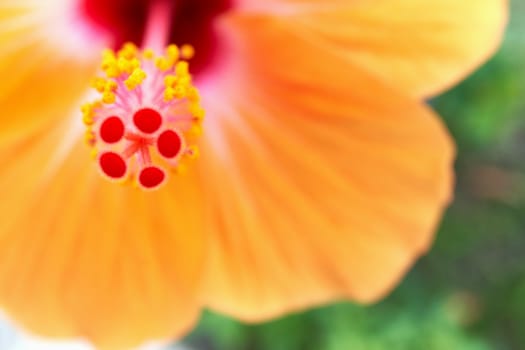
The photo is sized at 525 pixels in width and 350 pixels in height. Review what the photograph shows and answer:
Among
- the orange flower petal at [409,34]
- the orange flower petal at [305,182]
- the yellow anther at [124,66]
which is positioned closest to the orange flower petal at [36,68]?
the yellow anther at [124,66]

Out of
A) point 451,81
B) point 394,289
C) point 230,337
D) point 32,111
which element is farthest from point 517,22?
point 32,111

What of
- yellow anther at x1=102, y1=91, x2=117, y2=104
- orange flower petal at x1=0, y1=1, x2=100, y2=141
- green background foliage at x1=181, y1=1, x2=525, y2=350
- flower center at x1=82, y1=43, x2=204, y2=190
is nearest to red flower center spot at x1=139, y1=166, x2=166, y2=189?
flower center at x1=82, y1=43, x2=204, y2=190

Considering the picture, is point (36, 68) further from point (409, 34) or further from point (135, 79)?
point (409, 34)

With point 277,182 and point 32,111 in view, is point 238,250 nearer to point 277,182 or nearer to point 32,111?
point 277,182

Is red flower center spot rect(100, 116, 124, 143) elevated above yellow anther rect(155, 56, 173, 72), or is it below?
below

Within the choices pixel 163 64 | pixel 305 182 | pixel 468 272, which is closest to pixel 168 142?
pixel 163 64

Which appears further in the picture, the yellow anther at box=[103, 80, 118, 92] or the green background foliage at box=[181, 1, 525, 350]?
the green background foliage at box=[181, 1, 525, 350]

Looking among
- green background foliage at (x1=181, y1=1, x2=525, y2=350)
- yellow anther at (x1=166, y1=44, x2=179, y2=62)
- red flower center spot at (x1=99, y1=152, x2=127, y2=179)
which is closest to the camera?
red flower center spot at (x1=99, y1=152, x2=127, y2=179)

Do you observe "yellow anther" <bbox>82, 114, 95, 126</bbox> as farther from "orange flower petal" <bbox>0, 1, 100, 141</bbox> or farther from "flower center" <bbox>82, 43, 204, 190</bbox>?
"orange flower petal" <bbox>0, 1, 100, 141</bbox>
